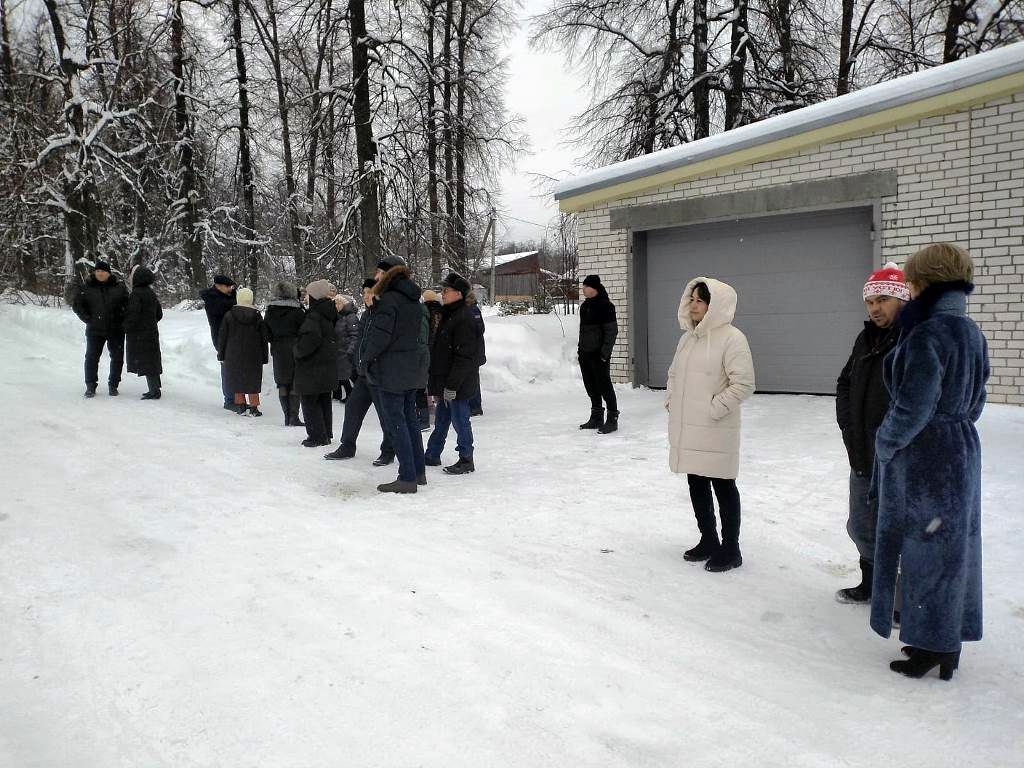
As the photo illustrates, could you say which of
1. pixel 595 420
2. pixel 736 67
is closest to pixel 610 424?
pixel 595 420

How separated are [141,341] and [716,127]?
12.6m

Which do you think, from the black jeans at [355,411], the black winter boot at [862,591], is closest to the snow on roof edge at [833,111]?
the black jeans at [355,411]

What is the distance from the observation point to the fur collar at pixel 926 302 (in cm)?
283

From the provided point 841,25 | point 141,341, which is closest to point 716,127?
point 841,25

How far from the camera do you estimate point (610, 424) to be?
809 centimetres

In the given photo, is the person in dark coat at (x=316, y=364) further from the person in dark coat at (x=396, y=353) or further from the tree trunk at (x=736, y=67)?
the tree trunk at (x=736, y=67)

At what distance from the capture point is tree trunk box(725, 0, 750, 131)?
15523mm

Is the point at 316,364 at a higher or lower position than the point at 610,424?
higher

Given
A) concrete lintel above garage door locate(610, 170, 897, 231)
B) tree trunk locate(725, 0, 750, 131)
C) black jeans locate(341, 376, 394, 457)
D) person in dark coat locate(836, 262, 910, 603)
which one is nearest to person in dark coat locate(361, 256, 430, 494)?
black jeans locate(341, 376, 394, 457)

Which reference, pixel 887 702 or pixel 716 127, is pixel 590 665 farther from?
pixel 716 127

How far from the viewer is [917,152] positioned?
8.02m

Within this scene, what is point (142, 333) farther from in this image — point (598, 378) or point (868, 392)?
point (868, 392)

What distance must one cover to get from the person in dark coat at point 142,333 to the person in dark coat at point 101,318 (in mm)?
141

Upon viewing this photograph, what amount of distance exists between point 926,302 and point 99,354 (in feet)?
30.2
